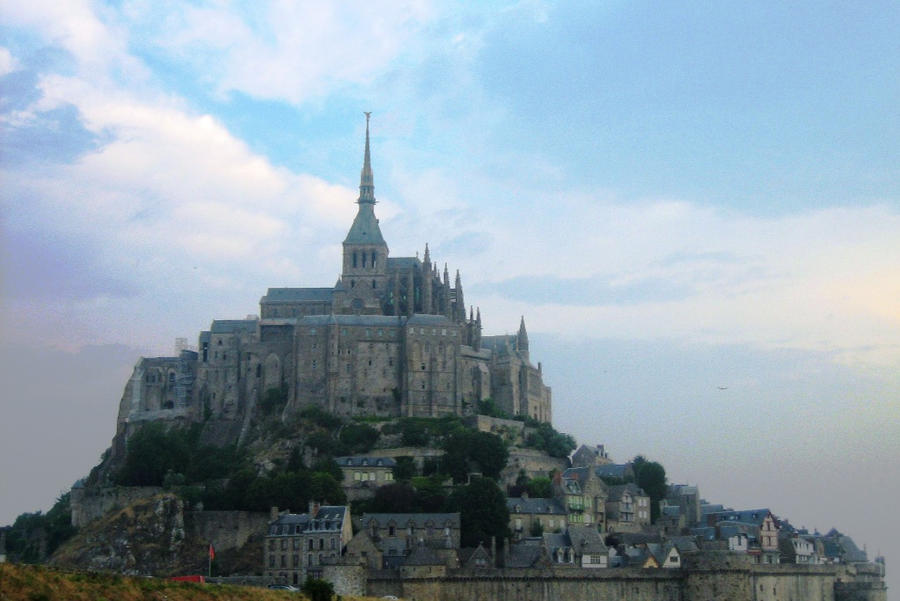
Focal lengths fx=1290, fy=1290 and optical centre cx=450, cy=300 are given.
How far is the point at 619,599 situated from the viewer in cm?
8912

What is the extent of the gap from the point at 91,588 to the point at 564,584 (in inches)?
1802

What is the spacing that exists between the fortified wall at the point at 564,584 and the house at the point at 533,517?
10.6 meters

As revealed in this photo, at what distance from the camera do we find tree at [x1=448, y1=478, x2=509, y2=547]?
95500mm

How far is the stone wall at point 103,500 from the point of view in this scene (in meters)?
104

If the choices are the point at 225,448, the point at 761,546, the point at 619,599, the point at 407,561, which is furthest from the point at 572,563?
the point at 225,448

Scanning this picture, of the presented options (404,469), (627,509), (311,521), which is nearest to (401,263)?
(404,469)

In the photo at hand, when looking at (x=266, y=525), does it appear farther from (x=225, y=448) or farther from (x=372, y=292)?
(x=372, y=292)

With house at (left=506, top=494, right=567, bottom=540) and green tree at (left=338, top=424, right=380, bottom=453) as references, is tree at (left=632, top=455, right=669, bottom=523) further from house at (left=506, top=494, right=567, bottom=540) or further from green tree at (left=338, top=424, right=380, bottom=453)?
green tree at (left=338, top=424, right=380, bottom=453)

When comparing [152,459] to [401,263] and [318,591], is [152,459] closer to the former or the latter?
[401,263]

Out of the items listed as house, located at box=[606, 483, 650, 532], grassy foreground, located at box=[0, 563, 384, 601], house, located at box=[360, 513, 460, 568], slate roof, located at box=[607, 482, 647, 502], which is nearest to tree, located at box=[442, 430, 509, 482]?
slate roof, located at box=[607, 482, 647, 502]

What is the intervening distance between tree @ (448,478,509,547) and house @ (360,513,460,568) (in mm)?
1305

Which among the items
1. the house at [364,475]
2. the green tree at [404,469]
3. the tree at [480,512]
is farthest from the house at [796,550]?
the house at [364,475]

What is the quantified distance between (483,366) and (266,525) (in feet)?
114

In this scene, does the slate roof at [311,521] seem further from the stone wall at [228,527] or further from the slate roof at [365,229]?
the slate roof at [365,229]
